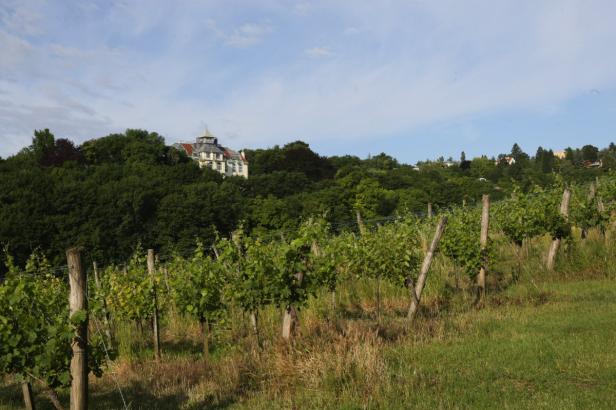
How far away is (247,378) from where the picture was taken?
19.9ft

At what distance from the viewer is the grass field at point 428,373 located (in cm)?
486

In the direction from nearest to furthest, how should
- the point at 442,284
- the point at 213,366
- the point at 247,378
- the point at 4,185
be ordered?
1. the point at 247,378
2. the point at 213,366
3. the point at 442,284
4. the point at 4,185

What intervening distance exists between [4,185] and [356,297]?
4367 cm

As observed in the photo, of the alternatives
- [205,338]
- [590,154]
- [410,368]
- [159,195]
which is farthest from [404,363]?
[590,154]

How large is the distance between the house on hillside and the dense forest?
59.4ft

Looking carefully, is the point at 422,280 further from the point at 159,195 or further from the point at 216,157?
the point at 216,157

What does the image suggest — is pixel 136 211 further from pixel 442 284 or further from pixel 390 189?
pixel 442 284

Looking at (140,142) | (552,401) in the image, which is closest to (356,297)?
(552,401)

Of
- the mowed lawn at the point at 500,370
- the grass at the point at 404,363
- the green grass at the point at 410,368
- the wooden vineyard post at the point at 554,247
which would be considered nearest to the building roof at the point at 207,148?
the wooden vineyard post at the point at 554,247

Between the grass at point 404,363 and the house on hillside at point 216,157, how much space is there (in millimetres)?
91652

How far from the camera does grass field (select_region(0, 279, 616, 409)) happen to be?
486 centimetres

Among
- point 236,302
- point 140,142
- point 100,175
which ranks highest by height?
point 140,142

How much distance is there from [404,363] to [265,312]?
4.45 m

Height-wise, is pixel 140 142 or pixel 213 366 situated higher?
pixel 140 142
